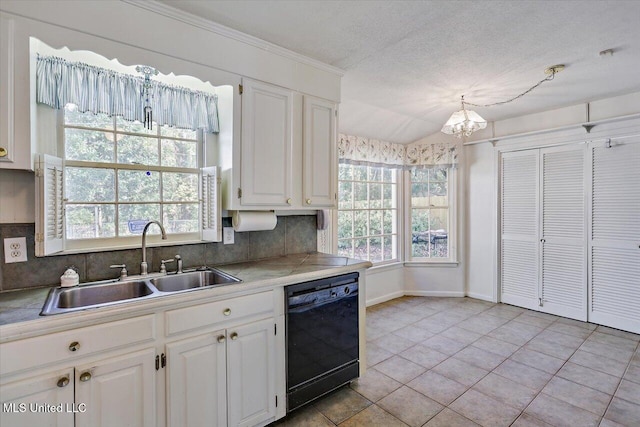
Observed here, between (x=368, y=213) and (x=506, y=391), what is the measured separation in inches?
95.4

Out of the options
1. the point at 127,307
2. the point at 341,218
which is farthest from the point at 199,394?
the point at 341,218

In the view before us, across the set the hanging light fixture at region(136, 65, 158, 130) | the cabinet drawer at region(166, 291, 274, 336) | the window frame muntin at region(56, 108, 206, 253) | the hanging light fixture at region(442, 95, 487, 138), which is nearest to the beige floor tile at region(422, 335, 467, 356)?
the cabinet drawer at region(166, 291, 274, 336)

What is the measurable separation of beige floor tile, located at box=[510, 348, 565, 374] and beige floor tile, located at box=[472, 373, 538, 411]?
0.41 m

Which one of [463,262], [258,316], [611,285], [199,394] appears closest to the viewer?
[199,394]

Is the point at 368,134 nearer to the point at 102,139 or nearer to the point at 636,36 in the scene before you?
the point at 636,36

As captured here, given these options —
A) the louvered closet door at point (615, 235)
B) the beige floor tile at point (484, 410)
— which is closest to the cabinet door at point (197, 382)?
the beige floor tile at point (484, 410)

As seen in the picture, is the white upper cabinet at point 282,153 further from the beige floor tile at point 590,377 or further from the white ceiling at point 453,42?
the beige floor tile at point 590,377

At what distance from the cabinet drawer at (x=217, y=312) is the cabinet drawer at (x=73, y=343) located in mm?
103

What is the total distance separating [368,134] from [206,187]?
2393mm

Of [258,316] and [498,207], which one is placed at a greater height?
[498,207]

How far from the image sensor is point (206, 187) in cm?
220

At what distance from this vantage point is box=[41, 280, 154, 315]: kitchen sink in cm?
164


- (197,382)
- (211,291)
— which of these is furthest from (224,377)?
(211,291)

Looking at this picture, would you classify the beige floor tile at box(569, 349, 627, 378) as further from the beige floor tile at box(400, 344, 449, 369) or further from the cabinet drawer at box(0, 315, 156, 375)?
the cabinet drawer at box(0, 315, 156, 375)
